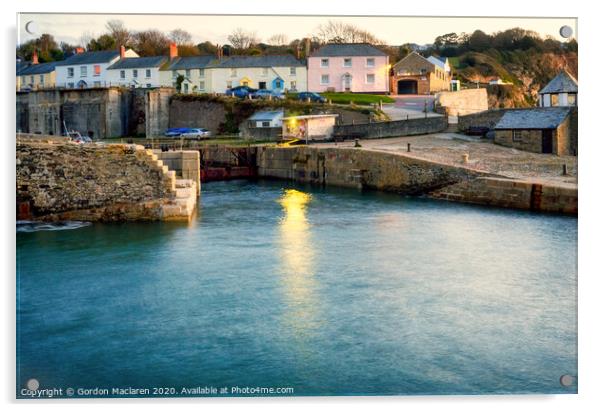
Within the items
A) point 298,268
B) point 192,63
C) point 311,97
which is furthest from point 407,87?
point 298,268

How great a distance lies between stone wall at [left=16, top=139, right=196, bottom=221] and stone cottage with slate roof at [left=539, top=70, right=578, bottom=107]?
49.8 feet

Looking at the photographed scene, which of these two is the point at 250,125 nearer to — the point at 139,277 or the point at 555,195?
the point at 555,195

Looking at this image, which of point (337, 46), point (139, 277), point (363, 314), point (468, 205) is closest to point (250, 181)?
point (337, 46)

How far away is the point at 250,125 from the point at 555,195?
1967cm

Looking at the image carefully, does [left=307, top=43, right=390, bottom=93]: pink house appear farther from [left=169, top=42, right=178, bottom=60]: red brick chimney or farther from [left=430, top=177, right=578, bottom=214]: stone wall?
[left=430, top=177, right=578, bottom=214]: stone wall

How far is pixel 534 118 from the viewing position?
94.4 feet

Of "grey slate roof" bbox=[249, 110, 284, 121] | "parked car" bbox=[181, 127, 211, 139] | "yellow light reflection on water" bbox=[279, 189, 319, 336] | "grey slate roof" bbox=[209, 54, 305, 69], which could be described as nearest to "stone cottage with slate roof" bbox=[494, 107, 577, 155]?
"yellow light reflection on water" bbox=[279, 189, 319, 336]

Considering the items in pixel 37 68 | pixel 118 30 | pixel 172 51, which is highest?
pixel 172 51

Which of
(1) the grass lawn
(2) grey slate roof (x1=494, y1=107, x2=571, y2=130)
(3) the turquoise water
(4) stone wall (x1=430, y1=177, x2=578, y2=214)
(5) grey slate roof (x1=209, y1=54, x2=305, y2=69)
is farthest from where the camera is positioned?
(1) the grass lawn

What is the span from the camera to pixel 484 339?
10930 mm

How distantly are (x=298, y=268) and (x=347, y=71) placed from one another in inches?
822

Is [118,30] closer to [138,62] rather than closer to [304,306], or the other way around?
[304,306]

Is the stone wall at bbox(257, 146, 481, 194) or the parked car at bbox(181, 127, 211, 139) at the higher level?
the parked car at bbox(181, 127, 211, 139)

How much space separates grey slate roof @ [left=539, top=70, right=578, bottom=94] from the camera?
2909cm
